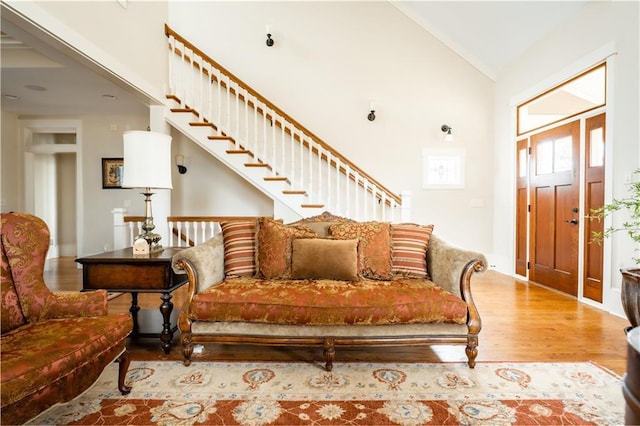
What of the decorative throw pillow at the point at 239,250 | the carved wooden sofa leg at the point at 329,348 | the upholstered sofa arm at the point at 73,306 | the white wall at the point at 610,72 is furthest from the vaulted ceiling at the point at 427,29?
the carved wooden sofa leg at the point at 329,348

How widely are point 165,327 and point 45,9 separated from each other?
2.56 meters

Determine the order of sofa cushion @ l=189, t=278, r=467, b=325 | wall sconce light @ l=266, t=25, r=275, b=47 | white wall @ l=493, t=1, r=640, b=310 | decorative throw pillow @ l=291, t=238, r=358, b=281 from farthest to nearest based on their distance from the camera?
1. wall sconce light @ l=266, t=25, r=275, b=47
2. white wall @ l=493, t=1, r=640, b=310
3. decorative throw pillow @ l=291, t=238, r=358, b=281
4. sofa cushion @ l=189, t=278, r=467, b=325

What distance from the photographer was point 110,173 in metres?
5.39

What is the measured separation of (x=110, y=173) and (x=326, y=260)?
16.4 ft

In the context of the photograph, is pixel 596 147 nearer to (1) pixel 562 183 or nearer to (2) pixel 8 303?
(1) pixel 562 183

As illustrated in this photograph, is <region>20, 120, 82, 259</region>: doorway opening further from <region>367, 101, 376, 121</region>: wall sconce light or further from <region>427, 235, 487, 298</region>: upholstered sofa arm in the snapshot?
<region>427, 235, 487, 298</region>: upholstered sofa arm

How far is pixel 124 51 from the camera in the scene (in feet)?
10.8

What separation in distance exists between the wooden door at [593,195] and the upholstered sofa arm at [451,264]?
79.0 inches

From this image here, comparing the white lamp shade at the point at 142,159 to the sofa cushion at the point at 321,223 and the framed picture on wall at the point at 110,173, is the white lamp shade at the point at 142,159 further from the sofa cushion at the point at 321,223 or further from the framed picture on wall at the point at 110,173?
the framed picture on wall at the point at 110,173

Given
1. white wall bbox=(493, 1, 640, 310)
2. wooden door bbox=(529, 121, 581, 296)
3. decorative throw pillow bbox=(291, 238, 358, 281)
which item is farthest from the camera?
wooden door bbox=(529, 121, 581, 296)

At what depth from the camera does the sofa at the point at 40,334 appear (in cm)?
112

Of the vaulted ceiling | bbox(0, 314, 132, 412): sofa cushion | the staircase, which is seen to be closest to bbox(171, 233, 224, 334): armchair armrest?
bbox(0, 314, 132, 412): sofa cushion

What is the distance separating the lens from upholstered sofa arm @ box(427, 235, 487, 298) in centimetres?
193

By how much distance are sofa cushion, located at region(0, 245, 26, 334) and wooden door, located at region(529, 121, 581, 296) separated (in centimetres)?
472
